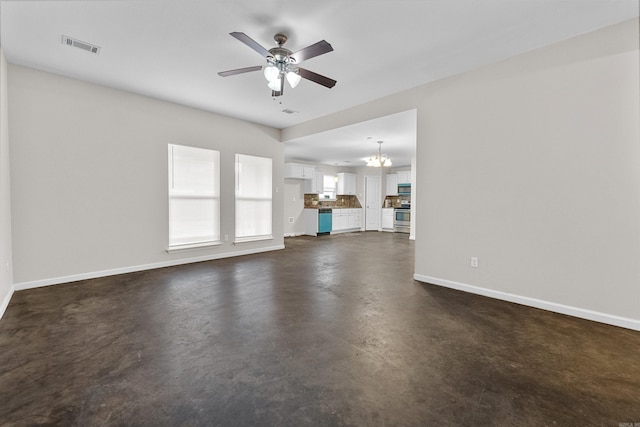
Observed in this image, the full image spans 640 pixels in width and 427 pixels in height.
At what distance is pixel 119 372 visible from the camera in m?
1.85

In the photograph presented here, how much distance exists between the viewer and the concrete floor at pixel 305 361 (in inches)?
59.4

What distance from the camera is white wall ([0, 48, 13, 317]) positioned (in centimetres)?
293

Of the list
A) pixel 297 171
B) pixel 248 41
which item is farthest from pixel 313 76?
pixel 297 171

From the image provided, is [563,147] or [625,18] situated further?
[563,147]

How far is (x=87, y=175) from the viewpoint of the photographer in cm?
397

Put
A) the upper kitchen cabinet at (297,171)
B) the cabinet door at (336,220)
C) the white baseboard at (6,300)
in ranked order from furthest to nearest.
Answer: the cabinet door at (336,220)
the upper kitchen cabinet at (297,171)
the white baseboard at (6,300)

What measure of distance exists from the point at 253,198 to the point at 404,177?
622cm

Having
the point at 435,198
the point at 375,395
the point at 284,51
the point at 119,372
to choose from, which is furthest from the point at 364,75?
the point at 119,372

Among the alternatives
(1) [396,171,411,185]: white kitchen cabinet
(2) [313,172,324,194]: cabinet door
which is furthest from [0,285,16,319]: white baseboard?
(1) [396,171,411,185]: white kitchen cabinet

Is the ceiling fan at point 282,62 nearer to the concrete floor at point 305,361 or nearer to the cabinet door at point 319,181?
the concrete floor at point 305,361

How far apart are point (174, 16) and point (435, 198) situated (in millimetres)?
3506

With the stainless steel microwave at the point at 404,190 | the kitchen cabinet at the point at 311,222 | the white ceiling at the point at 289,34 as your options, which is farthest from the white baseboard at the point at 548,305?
the stainless steel microwave at the point at 404,190

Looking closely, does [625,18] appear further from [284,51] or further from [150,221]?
[150,221]

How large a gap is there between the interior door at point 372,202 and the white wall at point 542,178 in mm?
7027
